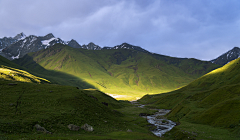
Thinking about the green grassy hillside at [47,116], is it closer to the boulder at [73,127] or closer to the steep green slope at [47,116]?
the steep green slope at [47,116]

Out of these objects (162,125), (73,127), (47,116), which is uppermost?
(47,116)

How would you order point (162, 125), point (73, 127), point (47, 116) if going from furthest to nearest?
point (162, 125), point (47, 116), point (73, 127)

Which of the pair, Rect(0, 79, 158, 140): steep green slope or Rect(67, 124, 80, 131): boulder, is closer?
Rect(0, 79, 158, 140): steep green slope

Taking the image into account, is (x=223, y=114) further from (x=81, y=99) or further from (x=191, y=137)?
(x=81, y=99)

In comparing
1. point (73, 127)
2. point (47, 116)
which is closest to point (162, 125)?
point (73, 127)

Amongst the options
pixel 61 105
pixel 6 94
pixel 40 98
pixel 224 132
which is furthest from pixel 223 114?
pixel 6 94

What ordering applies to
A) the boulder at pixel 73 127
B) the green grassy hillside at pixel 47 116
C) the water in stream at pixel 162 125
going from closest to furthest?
the green grassy hillside at pixel 47 116 < the boulder at pixel 73 127 < the water in stream at pixel 162 125

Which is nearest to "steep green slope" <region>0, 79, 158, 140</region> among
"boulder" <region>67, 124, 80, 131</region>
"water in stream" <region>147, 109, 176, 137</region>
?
"boulder" <region>67, 124, 80, 131</region>

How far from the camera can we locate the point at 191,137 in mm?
49844

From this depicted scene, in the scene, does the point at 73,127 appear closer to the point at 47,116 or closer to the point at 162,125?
the point at 47,116

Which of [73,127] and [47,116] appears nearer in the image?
[73,127]

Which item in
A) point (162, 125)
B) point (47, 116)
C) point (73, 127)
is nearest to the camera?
point (73, 127)

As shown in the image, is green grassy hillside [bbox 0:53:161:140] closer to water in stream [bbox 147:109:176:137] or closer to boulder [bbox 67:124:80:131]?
boulder [bbox 67:124:80:131]

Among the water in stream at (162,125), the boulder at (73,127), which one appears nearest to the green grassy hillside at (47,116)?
the boulder at (73,127)
